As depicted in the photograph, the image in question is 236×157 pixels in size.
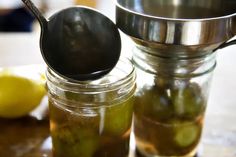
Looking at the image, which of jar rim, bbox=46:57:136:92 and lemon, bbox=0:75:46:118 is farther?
lemon, bbox=0:75:46:118

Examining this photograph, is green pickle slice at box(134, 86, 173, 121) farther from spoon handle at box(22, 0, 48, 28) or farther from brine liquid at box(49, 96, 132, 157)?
spoon handle at box(22, 0, 48, 28)

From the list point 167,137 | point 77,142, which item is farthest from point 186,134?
point 77,142

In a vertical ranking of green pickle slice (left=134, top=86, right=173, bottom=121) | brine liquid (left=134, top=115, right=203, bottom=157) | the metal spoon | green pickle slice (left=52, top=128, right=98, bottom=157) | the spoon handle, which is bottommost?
brine liquid (left=134, top=115, right=203, bottom=157)

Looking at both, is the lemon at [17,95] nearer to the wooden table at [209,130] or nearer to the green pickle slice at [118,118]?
the wooden table at [209,130]

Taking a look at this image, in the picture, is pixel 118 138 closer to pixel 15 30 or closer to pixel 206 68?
pixel 206 68

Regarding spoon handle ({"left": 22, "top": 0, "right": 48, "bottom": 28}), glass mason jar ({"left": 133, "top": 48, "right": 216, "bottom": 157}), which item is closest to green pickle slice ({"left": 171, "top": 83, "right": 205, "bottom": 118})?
glass mason jar ({"left": 133, "top": 48, "right": 216, "bottom": 157})

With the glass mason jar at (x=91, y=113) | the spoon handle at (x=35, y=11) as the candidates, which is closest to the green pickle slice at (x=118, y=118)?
the glass mason jar at (x=91, y=113)

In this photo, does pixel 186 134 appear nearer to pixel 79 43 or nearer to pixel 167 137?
pixel 167 137
